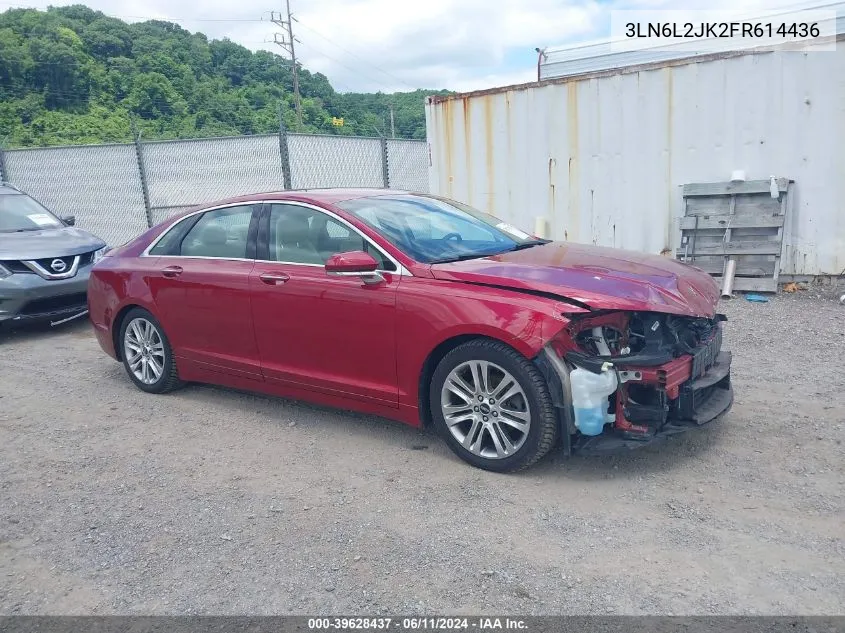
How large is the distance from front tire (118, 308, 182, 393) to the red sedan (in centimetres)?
4

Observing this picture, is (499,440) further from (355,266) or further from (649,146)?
(649,146)

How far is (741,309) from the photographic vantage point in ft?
24.5

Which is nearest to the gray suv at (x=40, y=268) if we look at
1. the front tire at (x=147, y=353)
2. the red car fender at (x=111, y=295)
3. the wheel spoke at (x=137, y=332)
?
the red car fender at (x=111, y=295)

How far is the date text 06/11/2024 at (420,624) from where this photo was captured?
104 inches

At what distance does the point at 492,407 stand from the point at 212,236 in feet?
8.60

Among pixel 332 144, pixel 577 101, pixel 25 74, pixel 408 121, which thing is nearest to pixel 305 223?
pixel 577 101

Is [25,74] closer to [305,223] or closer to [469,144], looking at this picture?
[469,144]

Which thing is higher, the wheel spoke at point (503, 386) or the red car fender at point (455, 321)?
the red car fender at point (455, 321)

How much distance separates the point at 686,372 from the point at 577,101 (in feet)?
20.7

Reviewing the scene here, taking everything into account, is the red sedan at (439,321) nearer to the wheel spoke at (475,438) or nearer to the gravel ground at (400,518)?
the wheel spoke at (475,438)

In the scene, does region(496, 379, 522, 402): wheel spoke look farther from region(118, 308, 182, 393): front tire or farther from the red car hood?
region(118, 308, 182, 393): front tire

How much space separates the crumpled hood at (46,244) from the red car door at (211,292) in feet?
10.7

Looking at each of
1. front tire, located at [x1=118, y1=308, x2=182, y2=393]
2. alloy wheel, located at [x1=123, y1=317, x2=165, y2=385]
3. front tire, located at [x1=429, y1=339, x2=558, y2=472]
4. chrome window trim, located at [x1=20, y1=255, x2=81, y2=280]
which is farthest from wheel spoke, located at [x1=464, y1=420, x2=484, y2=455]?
chrome window trim, located at [x1=20, y1=255, x2=81, y2=280]

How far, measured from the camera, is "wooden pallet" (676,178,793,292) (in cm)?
800
